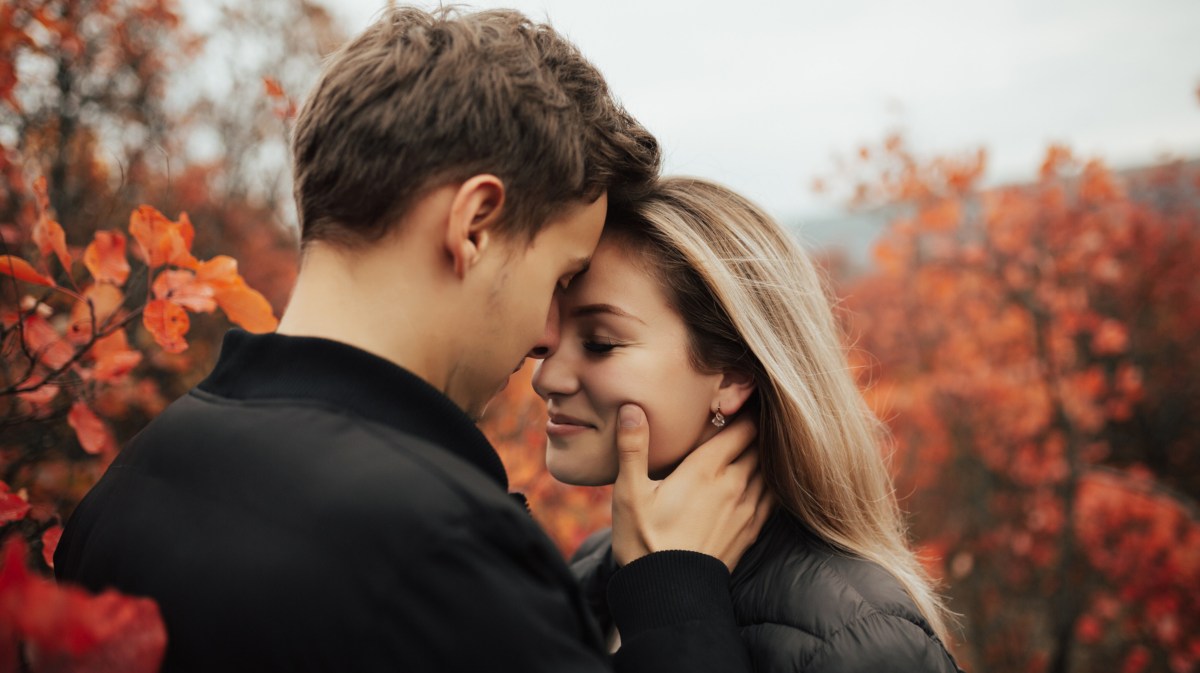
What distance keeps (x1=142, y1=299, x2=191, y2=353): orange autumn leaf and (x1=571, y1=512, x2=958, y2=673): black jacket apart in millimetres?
1247

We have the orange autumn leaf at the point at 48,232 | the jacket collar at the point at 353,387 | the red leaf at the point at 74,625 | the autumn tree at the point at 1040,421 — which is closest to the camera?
the red leaf at the point at 74,625

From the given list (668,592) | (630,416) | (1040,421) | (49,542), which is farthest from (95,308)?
(1040,421)

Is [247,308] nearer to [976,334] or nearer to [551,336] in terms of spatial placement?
[551,336]

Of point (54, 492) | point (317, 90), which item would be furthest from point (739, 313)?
point (54, 492)

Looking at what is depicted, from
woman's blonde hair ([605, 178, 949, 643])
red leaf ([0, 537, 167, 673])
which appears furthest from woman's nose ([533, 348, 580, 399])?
red leaf ([0, 537, 167, 673])

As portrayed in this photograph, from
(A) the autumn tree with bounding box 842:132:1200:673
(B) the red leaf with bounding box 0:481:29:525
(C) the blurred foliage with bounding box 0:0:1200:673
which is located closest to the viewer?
(B) the red leaf with bounding box 0:481:29:525

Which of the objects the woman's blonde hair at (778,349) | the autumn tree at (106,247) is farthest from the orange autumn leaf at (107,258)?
the woman's blonde hair at (778,349)

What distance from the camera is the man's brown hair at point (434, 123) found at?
5.22ft

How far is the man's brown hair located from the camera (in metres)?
1.59

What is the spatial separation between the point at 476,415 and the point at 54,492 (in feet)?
7.16

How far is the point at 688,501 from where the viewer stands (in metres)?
2.21

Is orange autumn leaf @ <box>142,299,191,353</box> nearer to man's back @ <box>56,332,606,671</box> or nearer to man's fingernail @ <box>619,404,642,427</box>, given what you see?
man's back @ <box>56,332,606,671</box>

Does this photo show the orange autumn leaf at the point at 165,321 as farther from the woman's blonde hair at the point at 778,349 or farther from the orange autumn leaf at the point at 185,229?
the woman's blonde hair at the point at 778,349

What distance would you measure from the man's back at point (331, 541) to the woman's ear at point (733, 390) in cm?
117
